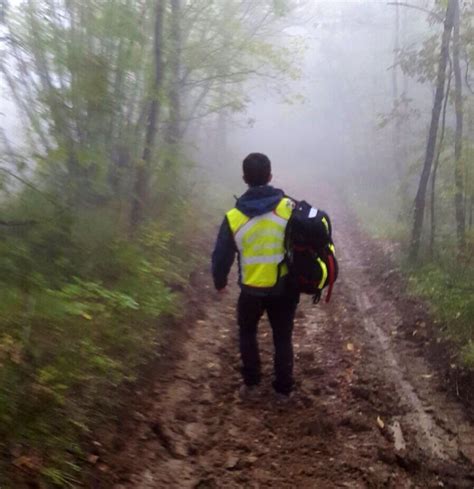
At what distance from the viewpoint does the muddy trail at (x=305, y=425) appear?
4.31 m

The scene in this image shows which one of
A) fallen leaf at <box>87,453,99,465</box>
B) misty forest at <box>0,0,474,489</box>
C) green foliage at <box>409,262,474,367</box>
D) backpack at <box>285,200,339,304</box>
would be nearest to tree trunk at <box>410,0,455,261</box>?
misty forest at <box>0,0,474,489</box>

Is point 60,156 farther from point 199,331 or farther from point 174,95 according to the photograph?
point 174,95

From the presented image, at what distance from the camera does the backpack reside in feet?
16.7

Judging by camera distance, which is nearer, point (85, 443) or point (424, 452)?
point (85, 443)

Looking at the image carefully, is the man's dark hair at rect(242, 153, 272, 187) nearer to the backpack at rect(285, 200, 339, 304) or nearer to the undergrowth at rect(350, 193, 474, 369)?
the backpack at rect(285, 200, 339, 304)

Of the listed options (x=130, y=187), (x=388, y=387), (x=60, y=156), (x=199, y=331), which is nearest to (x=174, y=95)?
(x=130, y=187)

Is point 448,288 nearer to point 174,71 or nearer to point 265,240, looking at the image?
point 265,240

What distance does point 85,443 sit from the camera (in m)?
4.20

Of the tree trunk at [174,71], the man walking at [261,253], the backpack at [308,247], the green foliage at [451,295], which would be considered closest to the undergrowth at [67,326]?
the man walking at [261,253]

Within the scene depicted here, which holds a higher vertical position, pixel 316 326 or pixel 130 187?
pixel 130 187

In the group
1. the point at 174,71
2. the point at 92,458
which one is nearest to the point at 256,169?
the point at 92,458

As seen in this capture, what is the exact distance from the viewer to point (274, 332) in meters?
5.54

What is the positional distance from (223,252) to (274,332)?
926 mm

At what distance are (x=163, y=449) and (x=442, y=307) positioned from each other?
16.4 feet
